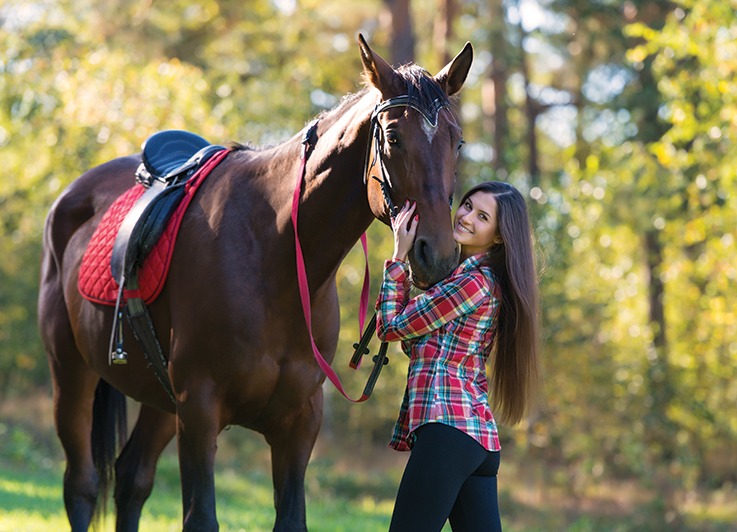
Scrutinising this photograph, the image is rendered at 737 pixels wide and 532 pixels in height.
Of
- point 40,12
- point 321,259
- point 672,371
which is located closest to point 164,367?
Answer: point 321,259

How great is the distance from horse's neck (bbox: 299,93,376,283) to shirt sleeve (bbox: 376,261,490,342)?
0.41 meters

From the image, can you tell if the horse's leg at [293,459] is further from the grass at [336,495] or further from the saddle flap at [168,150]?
the grass at [336,495]

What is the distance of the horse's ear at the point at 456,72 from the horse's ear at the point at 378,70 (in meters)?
0.19

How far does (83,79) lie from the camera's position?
46.7ft

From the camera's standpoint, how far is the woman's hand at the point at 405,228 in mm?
3131

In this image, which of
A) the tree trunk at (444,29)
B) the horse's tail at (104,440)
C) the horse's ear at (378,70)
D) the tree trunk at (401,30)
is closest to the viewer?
the horse's ear at (378,70)

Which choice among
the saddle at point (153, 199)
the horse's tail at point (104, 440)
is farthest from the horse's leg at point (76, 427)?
the saddle at point (153, 199)

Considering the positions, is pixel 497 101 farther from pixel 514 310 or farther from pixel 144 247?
pixel 514 310

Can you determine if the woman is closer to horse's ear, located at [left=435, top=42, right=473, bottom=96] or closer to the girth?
horse's ear, located at [left=435, top=42, right=473, bottom=96]

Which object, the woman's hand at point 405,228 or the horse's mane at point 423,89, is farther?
the horse's mane at point 423,89

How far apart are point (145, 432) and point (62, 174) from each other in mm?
9437

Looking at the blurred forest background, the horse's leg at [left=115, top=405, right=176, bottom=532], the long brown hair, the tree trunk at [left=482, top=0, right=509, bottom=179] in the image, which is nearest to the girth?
the horse's leg at [left=115, top=405, right=176, bottom=532]

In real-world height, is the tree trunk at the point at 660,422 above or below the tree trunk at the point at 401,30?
below

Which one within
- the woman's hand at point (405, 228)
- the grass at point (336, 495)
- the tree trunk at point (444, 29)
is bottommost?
the grass at point (336, 495)
